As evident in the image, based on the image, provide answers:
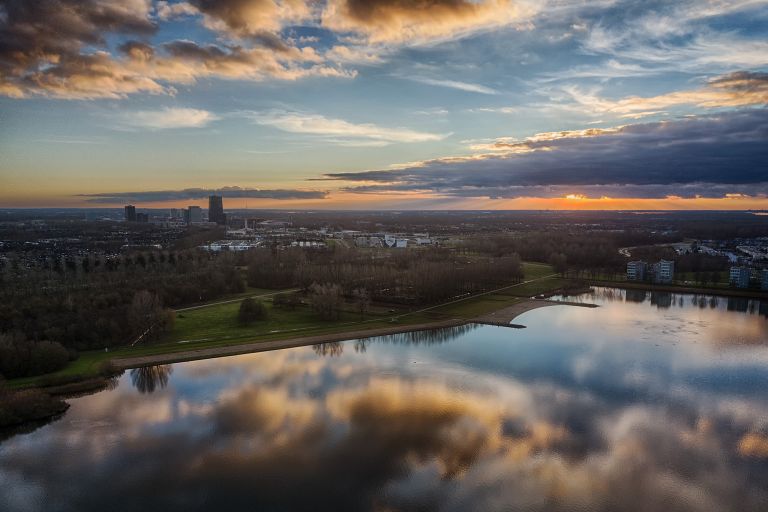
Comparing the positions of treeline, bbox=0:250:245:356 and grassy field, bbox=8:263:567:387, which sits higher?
treeline, bbox=0:250:245:356

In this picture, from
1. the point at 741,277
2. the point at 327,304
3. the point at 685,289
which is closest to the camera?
the point at 327,304

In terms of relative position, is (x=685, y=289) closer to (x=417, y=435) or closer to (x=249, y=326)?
(x=249, y=326)

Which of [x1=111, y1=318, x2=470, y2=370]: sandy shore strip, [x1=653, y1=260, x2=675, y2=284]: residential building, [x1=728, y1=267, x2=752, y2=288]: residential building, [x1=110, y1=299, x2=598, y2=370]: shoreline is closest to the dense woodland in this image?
[x1=728, y1=267, x2=752, y2=288]: residential building

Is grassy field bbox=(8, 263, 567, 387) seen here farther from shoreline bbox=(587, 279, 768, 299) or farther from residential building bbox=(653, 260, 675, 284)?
residential building bbox=(653, 260, 675, 284)

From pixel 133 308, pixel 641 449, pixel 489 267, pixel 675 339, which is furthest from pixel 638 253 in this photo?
pixel 133 308

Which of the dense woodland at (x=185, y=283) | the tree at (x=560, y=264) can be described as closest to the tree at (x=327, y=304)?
the dense woodland at (x=185, y=283)

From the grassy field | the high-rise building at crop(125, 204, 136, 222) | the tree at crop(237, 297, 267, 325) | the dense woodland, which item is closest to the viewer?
the grassy field

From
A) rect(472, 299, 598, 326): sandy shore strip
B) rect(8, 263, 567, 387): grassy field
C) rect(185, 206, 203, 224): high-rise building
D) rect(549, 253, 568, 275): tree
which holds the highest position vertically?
rect(185, 206, 203, 224): high-rise building

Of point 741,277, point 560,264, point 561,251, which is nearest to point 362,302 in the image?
point 560,264
